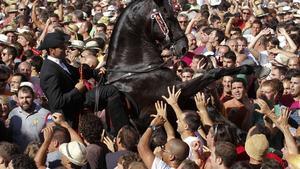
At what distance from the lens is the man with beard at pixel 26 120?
34.1 ft

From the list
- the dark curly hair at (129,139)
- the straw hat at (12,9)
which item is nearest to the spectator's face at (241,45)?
the dark curly hair at (129,139)

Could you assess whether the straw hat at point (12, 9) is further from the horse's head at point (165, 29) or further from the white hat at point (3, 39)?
the horse's head at point (165, 29)

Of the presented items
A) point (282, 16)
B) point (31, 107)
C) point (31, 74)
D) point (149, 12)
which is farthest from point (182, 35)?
point (282, 16)

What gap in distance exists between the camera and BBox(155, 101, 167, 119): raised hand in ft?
31.5

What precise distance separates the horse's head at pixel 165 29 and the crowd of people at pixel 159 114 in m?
0.28

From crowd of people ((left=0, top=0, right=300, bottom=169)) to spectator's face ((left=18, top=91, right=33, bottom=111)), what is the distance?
0.01m

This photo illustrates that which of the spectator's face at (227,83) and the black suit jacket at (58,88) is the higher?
the black suit jacket at (58,88)

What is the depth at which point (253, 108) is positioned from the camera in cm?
1069

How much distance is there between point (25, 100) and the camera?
34.3 ft

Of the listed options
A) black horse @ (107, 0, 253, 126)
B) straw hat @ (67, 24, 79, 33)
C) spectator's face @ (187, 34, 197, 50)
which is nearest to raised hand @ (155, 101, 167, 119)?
black horse @ (107, 0, 253, 126)

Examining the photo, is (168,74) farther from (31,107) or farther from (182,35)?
(31,107)

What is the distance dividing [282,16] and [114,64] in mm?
9546

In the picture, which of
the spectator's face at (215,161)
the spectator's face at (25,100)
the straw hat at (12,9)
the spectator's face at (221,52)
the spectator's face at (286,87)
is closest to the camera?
the spectator's face at (215,161)

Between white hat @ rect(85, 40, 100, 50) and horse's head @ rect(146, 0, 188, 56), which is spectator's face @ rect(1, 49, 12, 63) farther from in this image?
horse's head @ rect(146, 0, 188, 56)
